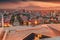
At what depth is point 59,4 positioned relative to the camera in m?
2.37

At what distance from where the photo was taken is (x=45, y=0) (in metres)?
2.35

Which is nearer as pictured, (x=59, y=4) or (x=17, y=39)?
(x=17, y=39)

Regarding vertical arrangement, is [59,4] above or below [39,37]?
above

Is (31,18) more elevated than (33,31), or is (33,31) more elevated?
(31,18)

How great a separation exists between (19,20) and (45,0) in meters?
0.40

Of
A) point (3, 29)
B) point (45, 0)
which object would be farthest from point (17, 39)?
point (45, 0)

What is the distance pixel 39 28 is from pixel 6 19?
0.41 meters

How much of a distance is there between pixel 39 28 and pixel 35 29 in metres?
0.05

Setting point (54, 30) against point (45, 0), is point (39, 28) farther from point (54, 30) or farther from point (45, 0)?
point (45, 0)

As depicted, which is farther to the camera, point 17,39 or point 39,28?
point 39,28

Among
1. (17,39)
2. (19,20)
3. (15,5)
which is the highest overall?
(15,5)

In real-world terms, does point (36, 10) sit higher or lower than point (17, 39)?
higher

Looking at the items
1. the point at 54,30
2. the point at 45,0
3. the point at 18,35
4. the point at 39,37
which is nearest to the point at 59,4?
the point at 45,0

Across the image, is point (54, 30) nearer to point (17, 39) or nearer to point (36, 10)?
point (36, 10)
